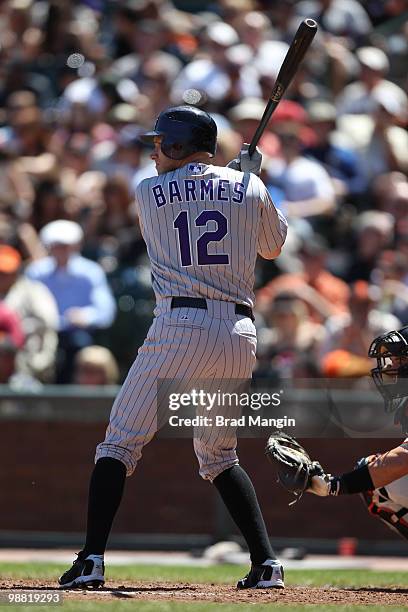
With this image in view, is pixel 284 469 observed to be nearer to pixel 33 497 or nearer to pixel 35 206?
pixel 33 497

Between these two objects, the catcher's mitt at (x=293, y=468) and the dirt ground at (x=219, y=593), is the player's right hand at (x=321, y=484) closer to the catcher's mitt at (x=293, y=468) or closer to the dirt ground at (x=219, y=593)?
the catcher's mitt at (x=293, y=468)

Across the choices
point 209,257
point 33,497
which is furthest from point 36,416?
point 209,257

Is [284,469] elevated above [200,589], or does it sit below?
above

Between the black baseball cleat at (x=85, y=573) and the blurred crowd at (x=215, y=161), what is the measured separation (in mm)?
4194

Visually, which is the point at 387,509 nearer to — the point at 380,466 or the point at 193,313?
the point at 380,466

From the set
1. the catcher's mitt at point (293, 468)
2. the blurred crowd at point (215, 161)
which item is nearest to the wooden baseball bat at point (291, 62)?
the catcher's mitt at point (293, 468)

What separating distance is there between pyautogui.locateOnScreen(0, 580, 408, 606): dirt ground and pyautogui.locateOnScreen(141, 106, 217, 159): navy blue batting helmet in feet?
6.06

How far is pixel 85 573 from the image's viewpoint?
523 cm

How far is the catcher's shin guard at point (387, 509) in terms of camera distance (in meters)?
5.80

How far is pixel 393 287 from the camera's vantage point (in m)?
10.2

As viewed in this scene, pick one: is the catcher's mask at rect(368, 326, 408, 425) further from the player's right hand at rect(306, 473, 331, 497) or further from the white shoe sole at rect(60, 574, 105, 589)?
the white shoe sole at rect(60, 574, 105, 589)

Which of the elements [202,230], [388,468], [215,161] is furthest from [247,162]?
[215,161]

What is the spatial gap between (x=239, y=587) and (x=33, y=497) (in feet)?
13.8

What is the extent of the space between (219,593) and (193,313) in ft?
3.86
